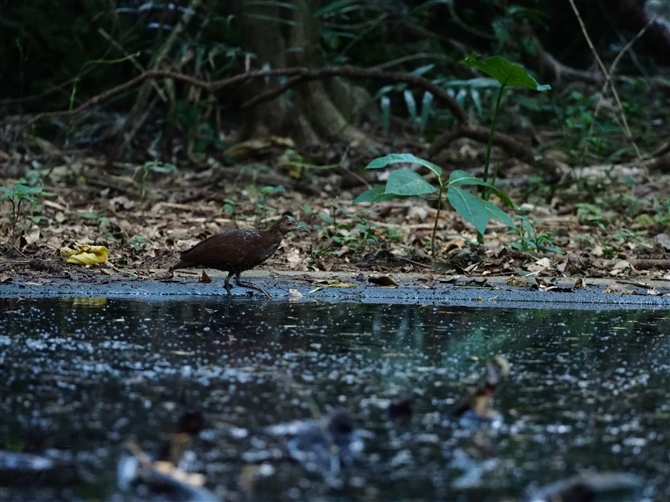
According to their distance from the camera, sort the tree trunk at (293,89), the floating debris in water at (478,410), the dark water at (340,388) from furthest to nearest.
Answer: the tree trunk at (293,89), the floating debris in water at (478,410), the dark water at (340,388)

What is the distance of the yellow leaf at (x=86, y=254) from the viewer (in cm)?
547

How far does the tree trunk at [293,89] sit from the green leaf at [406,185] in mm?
3888

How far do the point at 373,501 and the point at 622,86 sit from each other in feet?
33.0

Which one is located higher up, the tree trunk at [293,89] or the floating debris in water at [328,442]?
the tree trunk at [293,89]

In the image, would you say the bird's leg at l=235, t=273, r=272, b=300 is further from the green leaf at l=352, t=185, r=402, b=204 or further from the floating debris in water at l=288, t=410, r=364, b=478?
the floating debris in water at l=288, t=410, r=364, b=478

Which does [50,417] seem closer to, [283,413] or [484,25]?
[283,413]

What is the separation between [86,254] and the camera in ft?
18.0

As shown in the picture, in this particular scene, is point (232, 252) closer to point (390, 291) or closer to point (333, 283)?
point (333, 283)

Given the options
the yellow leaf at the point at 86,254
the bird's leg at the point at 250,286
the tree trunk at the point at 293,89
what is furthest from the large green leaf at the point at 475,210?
the tree trunk at the point at 293,89

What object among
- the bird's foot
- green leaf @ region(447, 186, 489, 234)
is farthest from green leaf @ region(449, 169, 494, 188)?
the bird's foot

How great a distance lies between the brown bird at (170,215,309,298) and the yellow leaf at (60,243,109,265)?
0.56 metres

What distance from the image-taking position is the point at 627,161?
9.34 metres

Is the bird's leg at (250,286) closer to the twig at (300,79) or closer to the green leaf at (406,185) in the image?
the green leaf at (406,185)

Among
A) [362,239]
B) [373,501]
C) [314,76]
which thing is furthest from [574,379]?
[314,76]
